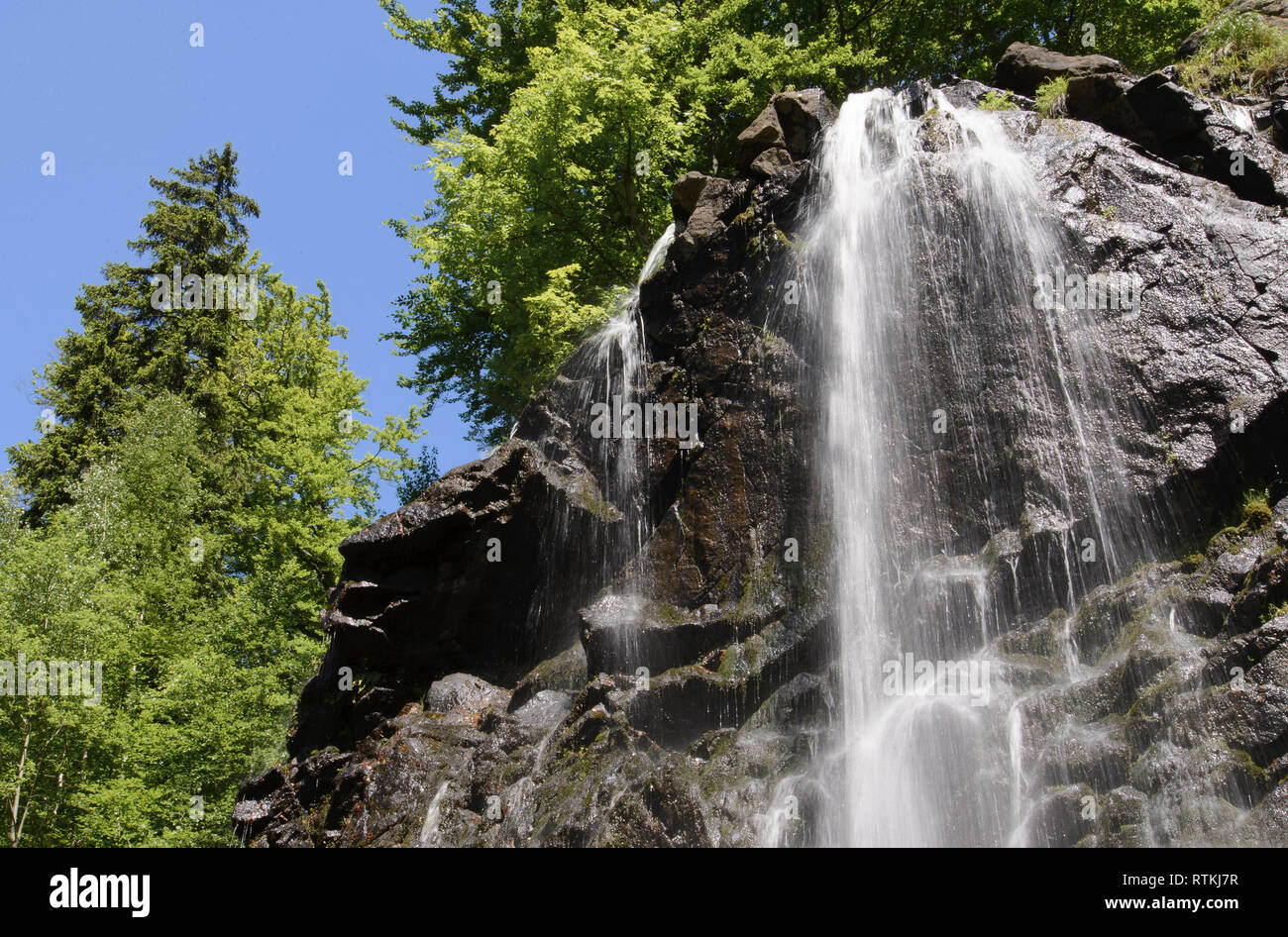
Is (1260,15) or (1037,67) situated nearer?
(1260,15)

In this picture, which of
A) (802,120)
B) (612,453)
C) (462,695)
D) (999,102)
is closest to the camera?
(462,695)

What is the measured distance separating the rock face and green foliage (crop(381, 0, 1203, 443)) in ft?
11.8

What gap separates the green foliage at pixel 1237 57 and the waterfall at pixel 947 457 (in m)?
3.25

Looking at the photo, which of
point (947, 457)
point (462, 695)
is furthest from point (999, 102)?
point (462, 695)

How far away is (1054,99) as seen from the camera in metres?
14.5

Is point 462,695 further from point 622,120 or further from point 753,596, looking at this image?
point 622,120

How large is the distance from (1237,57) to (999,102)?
349 centimetres

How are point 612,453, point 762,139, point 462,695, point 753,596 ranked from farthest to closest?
point 762,139 → point 612,453 → point 462,695 → point 753,596

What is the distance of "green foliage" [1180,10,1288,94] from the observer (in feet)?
47.2

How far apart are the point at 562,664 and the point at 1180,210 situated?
9.93 metres

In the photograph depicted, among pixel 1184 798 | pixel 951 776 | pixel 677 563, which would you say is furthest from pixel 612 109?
pixel 1184 798

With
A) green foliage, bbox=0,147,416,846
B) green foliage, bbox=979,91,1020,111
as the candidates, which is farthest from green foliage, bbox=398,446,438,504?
green foliage, bbox=979,91,1020,111

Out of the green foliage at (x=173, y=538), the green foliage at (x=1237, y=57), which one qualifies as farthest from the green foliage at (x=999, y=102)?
the green foliage at (x=173, y=538)

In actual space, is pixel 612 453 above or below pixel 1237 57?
below
